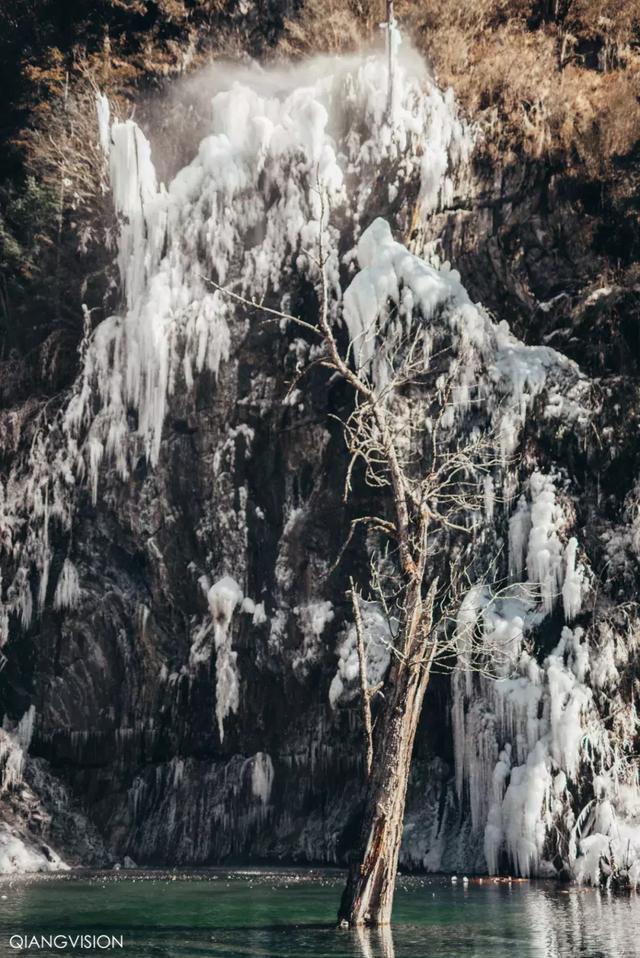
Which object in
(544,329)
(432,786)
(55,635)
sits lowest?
(432,786)

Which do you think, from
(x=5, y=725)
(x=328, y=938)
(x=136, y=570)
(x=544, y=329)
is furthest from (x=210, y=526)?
(x=328, y=938)

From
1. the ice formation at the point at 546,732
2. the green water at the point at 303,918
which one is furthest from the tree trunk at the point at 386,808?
the ice formation at the point at 546,732

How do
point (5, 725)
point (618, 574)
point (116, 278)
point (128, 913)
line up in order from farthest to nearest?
point (116, 278) → point (5, 725) → point (618, 574) → point (128, 913)

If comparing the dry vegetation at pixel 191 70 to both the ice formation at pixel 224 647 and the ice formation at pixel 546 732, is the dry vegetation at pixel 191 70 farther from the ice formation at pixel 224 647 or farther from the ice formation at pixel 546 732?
the ice formation at pixel 546 732

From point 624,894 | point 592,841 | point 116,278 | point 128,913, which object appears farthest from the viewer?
point 116,278

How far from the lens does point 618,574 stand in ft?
80.0

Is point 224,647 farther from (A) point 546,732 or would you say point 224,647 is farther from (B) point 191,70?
(B) point 191,70

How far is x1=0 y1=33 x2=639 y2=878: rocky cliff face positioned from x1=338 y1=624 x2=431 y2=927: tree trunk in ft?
37.6

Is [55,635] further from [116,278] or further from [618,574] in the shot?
[618,574]

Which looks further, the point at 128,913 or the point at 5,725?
the point at 5,725

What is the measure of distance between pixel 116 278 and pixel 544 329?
969cm

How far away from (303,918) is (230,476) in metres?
13.2

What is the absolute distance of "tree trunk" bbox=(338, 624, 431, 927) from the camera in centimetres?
1426

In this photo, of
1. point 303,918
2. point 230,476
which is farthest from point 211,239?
point 303,918
